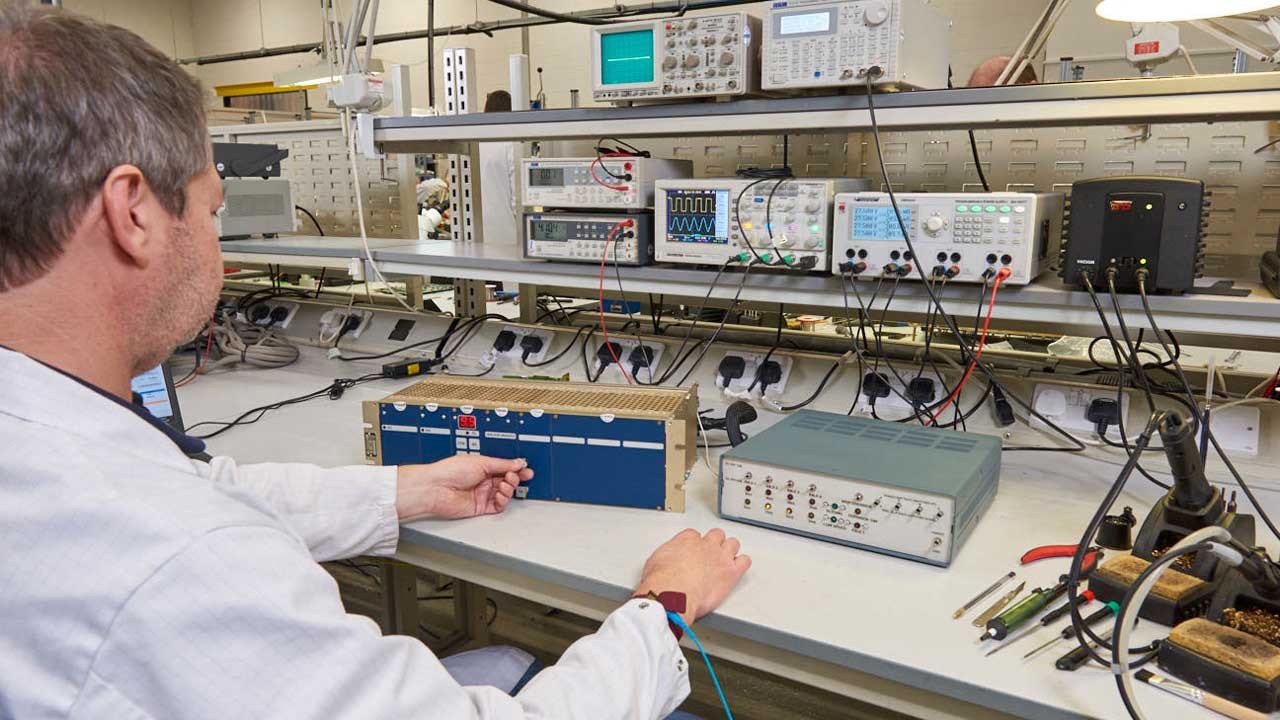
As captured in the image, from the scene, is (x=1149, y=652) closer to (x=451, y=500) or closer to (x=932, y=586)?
(x=932, y=586)

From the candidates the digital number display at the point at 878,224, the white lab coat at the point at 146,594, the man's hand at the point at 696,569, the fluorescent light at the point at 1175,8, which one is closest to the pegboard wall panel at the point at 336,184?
the digital number display at the point at 878,224

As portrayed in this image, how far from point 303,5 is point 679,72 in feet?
23.6

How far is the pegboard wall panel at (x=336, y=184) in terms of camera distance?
2.67 meters

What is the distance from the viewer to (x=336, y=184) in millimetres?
2824

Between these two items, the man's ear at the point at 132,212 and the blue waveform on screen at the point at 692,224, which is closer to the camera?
the man's ear at the point at 132,212

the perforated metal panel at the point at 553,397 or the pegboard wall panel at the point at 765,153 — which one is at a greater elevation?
the pegboard wall panel at the point at 765,153

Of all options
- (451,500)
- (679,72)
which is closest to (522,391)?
(451,500)

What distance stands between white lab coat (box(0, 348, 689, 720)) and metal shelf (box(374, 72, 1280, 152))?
3.48ft

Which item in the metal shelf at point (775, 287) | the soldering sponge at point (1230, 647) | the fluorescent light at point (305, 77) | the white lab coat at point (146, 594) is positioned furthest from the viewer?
the fluorescent light at point (305, 77)

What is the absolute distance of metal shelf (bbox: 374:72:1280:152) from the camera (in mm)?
1095

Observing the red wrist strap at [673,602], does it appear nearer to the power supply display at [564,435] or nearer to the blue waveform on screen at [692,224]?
the power supply display at [564,435]

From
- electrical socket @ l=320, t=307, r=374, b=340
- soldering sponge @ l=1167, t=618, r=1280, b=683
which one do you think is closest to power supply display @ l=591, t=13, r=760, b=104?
soldering sponge @ l=1167, t=618, r=1280, b=683

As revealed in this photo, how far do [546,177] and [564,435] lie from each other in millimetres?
652

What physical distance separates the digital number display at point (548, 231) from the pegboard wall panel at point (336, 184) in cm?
106
